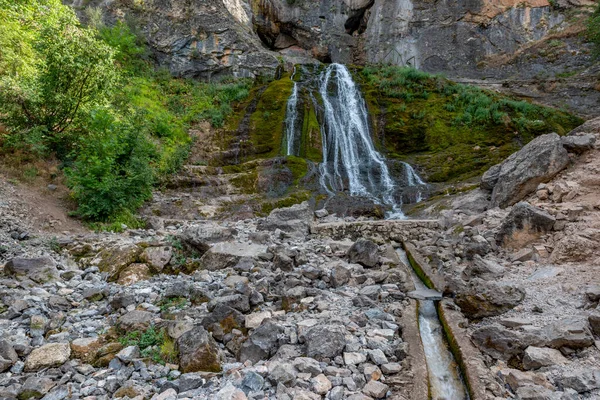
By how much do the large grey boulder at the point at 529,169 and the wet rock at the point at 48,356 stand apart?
8822mm

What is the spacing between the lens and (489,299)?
398 cm

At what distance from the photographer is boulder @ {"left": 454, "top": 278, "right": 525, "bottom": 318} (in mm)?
3898

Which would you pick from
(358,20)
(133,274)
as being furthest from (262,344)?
(358,20)

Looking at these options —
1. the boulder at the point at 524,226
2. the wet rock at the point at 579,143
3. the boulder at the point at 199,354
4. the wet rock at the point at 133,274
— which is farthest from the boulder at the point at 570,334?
the wet rock at the point at 579,143

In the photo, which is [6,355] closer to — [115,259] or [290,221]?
[115,259]

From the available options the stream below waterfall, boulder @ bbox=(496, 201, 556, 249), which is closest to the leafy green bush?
the stream below waterfall

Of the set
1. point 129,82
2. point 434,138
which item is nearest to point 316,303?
point 434,138

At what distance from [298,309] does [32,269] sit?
14.1 ft

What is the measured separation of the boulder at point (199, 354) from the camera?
312 cm

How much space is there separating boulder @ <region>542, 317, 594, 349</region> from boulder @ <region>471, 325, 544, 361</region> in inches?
3.5

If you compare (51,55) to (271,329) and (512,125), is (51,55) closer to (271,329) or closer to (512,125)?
(271,329)

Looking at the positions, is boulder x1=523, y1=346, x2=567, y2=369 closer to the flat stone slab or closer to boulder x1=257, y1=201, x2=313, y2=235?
the flat stone slab

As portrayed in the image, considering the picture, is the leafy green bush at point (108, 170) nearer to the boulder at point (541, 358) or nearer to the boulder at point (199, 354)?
the boulder at point (199, 354)

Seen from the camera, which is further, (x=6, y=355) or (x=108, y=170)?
(x=108, y=170)
